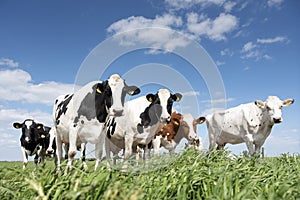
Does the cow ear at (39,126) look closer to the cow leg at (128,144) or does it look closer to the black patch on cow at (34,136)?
the black patch on cow at (34,136)

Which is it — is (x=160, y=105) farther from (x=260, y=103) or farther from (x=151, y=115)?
(x=260, y=103)

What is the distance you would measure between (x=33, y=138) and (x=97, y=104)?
8.74 meters

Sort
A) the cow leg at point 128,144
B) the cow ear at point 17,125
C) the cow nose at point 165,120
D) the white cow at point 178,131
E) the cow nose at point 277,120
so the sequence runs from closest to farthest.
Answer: the cow leg at point 128,144, the cow nose at point 165,120, the cow nose at point 277,120, the white cow at point 178,131, the cow ear at point 17,125

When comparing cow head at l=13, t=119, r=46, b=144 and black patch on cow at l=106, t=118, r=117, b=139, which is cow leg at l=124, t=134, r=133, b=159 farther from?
Answer: cow head at l=13, t=119, r=46, b=144

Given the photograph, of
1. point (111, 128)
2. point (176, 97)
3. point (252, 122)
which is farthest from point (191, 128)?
point (111, 128)

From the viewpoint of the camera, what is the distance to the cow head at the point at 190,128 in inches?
548

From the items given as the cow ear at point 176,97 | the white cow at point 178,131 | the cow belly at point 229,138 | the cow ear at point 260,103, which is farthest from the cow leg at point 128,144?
the cow belly at point 229,138

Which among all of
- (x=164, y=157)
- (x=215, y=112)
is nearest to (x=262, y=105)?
(x=215, y=112)

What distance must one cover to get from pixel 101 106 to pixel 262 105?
6.61 m

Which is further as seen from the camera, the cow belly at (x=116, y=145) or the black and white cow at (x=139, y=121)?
the cow belly at (x=116, y=145)

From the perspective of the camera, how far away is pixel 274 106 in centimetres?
1178

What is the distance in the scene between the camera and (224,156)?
21.6 feet

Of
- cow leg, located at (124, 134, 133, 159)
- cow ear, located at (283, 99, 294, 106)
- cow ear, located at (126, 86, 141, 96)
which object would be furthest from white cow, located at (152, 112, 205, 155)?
cow ear, located at (126, 86, 141, 96)

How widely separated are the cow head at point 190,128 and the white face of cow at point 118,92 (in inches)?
210
